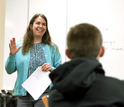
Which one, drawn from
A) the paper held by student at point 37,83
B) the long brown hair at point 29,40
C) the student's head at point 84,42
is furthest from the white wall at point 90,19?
the student's head at point 84,42

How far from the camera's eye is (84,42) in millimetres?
Answer: 850

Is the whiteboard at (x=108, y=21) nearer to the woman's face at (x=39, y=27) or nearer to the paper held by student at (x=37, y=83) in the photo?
the woman's face at (x=39, y=27)

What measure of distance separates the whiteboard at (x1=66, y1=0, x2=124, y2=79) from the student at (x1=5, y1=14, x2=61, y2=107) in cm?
81

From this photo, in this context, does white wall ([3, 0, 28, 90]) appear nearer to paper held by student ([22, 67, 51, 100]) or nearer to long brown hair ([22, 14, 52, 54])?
long brown hair ([22, 14, 52, 54])

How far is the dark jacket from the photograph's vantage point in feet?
2.39

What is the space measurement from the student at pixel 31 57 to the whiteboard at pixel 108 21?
0.81 metres

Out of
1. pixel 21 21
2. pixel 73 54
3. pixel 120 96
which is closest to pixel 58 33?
pixel 21 21

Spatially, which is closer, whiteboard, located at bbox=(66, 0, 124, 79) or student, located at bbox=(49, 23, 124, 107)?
student, located at bbox=(49, 23, 124, 107)

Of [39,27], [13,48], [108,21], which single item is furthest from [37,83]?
[108,21]

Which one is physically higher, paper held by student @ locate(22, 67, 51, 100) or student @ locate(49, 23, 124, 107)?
student @ locate(49, 23, 124, 107)

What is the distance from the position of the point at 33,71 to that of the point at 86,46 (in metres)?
0.95

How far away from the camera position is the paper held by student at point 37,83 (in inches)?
63.2

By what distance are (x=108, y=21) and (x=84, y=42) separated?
1.82m

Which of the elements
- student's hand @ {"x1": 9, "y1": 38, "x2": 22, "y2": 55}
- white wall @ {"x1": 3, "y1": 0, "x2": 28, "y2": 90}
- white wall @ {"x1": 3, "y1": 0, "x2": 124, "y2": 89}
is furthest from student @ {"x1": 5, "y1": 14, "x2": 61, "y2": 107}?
white wall @ {"x1": 3, "y1": 0, "x2": 28, "y2": 90}
